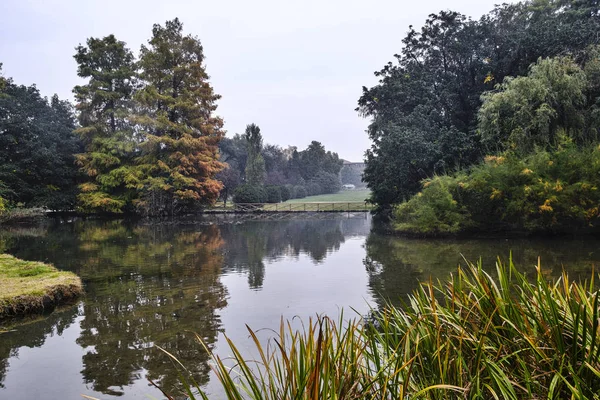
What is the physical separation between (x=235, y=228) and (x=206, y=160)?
917cm

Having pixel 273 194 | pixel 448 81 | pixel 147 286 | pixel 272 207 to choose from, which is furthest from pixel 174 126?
pixel 147 286

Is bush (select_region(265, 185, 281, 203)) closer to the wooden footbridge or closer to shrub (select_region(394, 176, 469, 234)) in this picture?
the wooden footbridge

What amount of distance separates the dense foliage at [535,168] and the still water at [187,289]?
1.35 meters

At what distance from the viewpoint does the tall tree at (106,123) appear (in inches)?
1241

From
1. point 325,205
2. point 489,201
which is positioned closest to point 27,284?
point 489,201

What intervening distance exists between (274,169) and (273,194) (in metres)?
18.7

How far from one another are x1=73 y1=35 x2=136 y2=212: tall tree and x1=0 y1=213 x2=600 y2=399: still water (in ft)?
37.4

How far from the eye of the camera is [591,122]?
17.2 meters

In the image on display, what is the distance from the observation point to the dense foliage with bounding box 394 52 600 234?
52.0 feet

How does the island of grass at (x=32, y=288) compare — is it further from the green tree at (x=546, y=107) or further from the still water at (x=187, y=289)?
the green tree at (x=546, y=107)

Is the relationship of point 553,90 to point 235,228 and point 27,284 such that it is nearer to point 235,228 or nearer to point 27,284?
point 235,228

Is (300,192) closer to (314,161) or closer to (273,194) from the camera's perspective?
(314,161)

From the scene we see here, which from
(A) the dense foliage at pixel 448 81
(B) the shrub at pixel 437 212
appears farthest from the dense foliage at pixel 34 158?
(B) the shrub at pixel 437 212

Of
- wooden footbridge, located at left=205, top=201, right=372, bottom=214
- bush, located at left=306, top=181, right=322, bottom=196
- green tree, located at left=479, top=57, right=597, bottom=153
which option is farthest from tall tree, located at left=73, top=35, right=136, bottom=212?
bush, located at left=306, top=181, right=322, bottom=196
